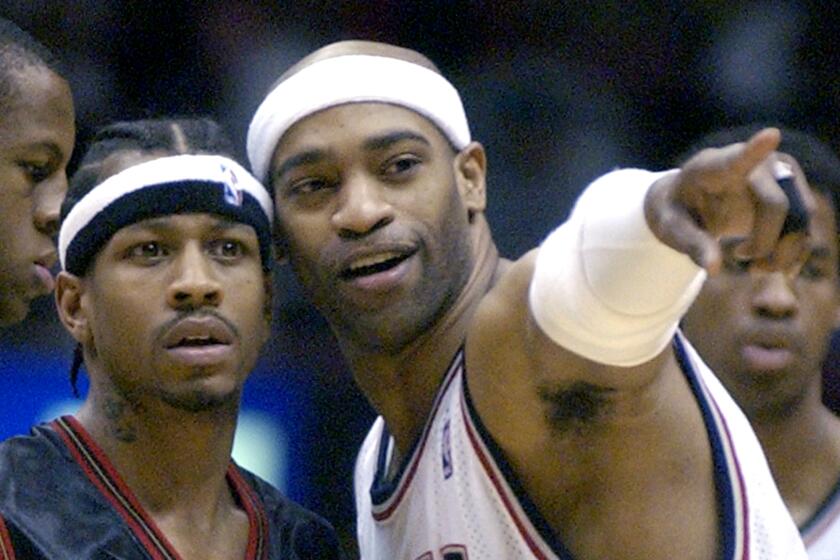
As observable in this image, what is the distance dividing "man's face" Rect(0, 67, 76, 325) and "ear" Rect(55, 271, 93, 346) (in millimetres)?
262

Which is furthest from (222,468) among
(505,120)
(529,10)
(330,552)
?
(529,10)

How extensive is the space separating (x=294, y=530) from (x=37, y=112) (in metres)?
0.90

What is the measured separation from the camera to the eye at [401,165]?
9.50ft

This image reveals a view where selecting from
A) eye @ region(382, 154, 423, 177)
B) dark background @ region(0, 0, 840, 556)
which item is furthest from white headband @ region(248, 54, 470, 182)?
dark background @ region(0, 0, 840, 556)

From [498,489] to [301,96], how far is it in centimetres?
83

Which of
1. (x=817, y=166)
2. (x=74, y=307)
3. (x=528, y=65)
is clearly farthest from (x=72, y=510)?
(x=528, y=65)

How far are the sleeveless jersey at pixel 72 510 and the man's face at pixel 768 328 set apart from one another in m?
1.15

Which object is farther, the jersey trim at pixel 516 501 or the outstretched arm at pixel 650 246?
the jersey trim at pixel 516 501

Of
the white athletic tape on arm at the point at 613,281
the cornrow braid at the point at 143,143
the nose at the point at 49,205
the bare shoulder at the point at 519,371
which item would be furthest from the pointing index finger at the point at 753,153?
the nose at the point at 49,205

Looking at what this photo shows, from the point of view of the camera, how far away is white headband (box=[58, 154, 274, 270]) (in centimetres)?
283

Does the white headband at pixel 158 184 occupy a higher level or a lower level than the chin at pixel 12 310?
lower

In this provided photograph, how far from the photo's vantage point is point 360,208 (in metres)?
2.82

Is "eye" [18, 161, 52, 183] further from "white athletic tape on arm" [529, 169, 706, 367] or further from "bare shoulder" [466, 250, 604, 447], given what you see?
"white athletic tape on arm" [529, 169, 706, 367]

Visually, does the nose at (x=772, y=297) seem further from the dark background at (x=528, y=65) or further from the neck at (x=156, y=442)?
the dark background at (x=528, y=65)
